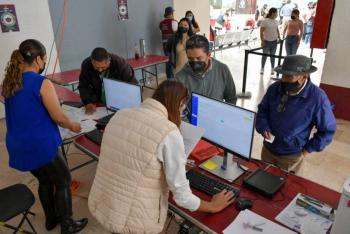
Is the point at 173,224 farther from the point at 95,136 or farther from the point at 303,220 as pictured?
the point at 303,220

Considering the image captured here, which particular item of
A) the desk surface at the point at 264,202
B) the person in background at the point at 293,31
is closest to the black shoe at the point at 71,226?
Answer: the desk surface at the point at 264,202

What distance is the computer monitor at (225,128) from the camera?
57.6 inches

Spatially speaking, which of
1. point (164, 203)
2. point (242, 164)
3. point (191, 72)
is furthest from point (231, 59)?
point (164, 203)

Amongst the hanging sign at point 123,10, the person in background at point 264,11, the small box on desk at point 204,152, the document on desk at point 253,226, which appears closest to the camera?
the document on desk at point 253,226

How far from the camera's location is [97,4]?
514 cm

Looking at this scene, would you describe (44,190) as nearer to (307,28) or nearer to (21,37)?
(21,37)

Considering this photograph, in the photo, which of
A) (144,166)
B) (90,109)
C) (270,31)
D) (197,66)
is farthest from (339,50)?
(144,166)

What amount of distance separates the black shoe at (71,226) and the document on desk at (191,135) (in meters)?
1.27

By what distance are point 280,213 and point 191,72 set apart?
4.10ft

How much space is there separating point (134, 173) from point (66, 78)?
11.9 ft

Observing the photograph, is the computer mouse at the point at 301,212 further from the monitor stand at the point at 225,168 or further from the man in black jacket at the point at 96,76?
the man in black jacket at the point at 96,76

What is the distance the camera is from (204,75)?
2211 mm

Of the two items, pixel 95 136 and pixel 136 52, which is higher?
pixel 136 52

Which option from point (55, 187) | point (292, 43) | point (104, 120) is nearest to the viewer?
point (55, 187)
